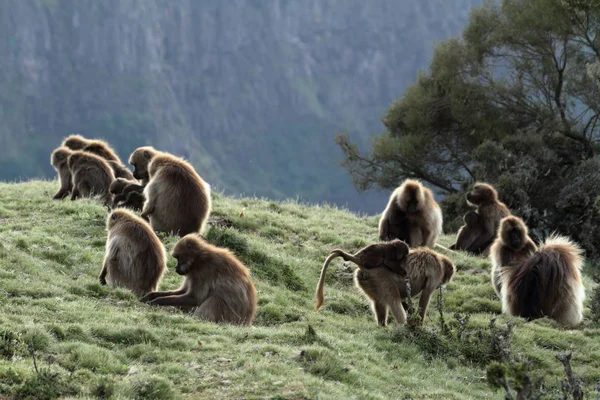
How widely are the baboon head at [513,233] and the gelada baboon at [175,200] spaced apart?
464cm

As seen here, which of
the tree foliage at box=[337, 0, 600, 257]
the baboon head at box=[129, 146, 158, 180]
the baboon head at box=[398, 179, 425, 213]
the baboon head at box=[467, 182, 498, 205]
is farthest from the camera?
the tree foliage at box=[337, 0, 600, 257]

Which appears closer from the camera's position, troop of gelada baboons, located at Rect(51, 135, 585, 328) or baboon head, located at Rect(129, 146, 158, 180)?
troop of gelada baboons, located at Rect(51, 135, 585, 328)

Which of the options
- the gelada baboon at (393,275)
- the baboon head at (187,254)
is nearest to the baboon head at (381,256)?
the gelada baboon at (393,275)

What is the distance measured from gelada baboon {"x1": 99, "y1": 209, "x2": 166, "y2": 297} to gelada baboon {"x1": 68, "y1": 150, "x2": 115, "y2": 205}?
6.09 metres

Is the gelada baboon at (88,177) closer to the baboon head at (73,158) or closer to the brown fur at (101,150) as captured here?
the baboon head at (73,158)

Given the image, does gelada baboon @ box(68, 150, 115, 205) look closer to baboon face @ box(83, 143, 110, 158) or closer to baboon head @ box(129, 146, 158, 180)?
baboon face @ box(83, 143, 110, 158)

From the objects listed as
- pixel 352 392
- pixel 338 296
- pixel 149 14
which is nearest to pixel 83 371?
pixel 352 392

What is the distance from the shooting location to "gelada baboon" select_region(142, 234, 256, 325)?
10.1 meters

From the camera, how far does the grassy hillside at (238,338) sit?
745cm

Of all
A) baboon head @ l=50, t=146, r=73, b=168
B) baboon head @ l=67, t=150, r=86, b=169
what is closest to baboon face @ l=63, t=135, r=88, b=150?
baboon head @ l=50, t=146, r=73, b=168

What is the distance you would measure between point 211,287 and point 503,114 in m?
23.6

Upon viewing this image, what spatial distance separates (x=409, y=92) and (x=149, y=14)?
13972 centimetres

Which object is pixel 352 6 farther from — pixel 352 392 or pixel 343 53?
pixel 352 392

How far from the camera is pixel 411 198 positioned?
1593 centimetres
